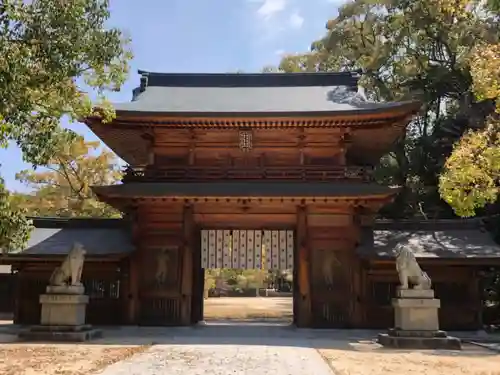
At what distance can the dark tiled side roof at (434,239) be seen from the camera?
1709cm

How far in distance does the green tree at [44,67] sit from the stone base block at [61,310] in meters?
4.33

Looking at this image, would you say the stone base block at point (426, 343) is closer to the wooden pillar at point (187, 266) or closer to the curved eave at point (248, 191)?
the curved eave at point (248, 191)

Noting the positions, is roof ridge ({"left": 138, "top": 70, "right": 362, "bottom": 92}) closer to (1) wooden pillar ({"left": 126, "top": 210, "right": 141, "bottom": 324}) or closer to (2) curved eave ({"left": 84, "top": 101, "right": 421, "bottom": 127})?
(2) curved eave ({"left": 84, "top": 101, "right": 421, "bottom": 127})

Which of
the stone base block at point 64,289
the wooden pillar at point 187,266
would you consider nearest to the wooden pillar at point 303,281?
the wooden pillar at point 187,266

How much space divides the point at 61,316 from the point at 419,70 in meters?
23.5

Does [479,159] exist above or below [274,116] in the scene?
below

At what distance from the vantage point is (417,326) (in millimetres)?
13680

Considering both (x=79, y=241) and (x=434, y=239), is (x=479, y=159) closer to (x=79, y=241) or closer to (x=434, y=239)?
(x=434, y=239)

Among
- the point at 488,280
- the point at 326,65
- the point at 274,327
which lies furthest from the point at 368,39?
the point at 274,327

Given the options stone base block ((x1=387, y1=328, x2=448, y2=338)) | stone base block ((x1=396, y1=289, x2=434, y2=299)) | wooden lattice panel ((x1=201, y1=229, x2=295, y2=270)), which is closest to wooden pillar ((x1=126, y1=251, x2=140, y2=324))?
wooden lattice panel ((x1=201, y1=229, x2=295, y2=270))

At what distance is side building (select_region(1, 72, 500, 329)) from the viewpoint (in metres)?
17.1

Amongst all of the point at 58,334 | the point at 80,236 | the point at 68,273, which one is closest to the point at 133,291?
the point at 68,273

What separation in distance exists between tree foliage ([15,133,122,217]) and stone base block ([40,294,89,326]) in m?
19.5

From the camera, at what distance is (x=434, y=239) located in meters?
18.8
